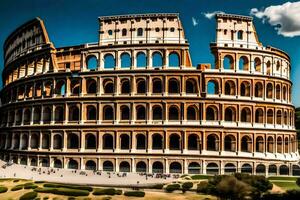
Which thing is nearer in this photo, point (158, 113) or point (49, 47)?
point (158, 113)

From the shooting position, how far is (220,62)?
46469 millimetres

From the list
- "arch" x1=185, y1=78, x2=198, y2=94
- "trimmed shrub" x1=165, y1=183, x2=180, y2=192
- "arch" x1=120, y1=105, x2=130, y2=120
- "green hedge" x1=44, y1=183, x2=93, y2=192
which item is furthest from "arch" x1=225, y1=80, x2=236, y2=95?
"green hedge" x1=44, y1=183, x2=93, y2=192

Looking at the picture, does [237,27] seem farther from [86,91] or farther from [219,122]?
[86,91]

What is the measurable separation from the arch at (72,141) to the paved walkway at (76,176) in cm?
403

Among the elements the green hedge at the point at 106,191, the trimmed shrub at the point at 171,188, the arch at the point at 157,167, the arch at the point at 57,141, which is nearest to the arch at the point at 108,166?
the arch at the point at 157,167

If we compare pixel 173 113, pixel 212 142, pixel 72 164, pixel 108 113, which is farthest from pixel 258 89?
pixel 72 164

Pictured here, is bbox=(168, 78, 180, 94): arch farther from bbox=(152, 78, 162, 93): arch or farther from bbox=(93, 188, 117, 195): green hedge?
bbox=(93, 188, 117, 195): green hedge

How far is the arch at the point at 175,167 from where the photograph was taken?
43.9 meters

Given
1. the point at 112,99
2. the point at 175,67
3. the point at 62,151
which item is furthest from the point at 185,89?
the point at 62,151

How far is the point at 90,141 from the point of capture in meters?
47.6

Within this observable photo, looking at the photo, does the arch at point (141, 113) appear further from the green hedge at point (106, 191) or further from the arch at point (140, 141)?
the green hedge at point (106, 191)

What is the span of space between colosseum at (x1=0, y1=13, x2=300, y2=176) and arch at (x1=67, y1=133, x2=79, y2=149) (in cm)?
15

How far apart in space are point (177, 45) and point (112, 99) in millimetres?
12217

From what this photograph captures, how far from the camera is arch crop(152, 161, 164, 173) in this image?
145ft
